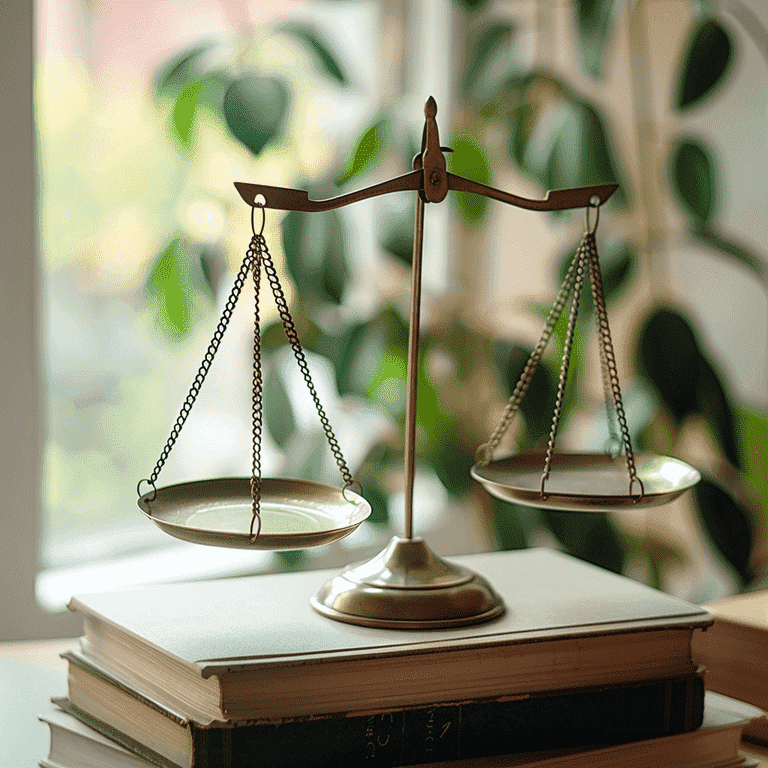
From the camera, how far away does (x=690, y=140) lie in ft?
5.33

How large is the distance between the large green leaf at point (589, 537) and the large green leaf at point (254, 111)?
68 cm

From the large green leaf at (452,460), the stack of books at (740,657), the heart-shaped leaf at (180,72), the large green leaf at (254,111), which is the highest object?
the heart-shaped leaf at (180,72)

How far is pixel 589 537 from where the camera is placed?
5.48 feet

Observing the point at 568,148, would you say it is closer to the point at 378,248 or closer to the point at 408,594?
the point at 378,248

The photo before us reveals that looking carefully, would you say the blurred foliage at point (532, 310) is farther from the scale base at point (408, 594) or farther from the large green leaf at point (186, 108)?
the scale base at point (408, 594)

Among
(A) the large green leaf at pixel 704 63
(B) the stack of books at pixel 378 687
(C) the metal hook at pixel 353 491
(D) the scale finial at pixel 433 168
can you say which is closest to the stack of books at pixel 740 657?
(B) the stack of books at pixel 378 687

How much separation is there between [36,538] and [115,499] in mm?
279

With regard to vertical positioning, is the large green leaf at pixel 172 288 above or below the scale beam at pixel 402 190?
below

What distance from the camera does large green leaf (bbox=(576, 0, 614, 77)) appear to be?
1.61 metres

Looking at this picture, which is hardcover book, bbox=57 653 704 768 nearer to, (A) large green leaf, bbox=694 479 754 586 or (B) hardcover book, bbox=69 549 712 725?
(B) hardcover book, bbox=69 549 712 725

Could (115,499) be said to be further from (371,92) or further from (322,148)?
(371,92)

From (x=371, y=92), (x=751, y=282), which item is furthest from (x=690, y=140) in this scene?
(x=371, y=92)

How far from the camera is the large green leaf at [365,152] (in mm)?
1515

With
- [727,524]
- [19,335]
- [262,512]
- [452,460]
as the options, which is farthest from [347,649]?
[727,524]
